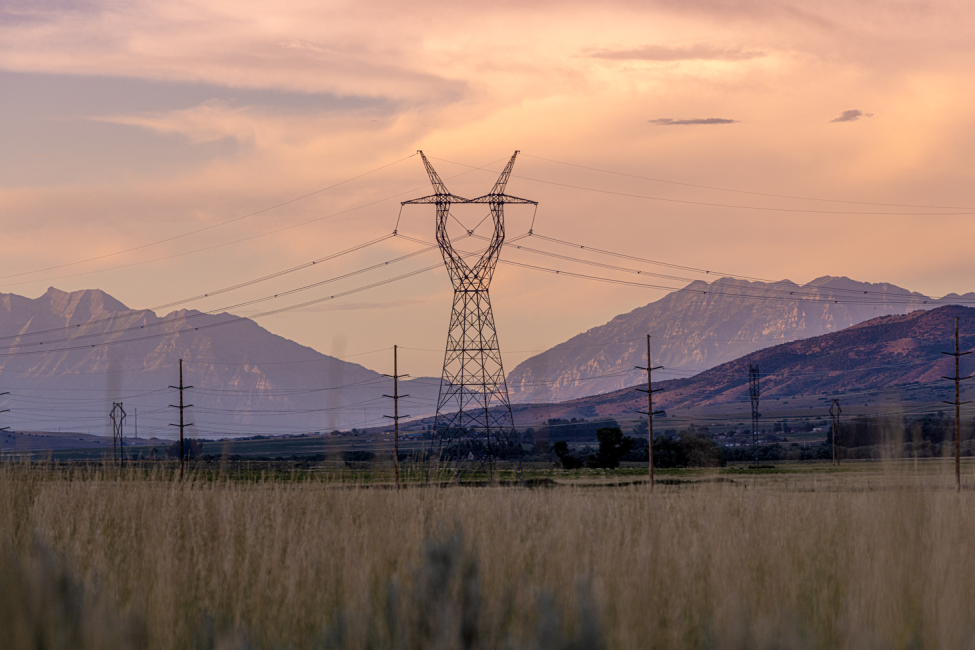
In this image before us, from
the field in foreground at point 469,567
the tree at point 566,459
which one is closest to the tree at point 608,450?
the tree at point 566,459

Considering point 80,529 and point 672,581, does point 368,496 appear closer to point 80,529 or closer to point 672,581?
point 80,529

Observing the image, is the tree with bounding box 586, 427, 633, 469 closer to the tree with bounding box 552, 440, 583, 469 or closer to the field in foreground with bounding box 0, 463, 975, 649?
the tree with bounding box 552, 440, 583, 469

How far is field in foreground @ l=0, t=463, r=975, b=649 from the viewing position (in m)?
7.10

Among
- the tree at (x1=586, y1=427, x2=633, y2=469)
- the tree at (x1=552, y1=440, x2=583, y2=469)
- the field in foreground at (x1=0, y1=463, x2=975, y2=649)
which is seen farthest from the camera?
the tree at (x1=586, y1=427, x2=633, y2=469)

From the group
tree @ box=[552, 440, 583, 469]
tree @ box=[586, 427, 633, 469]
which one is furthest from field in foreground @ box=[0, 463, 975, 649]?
tree @ box=[586, 427, 633, 469]

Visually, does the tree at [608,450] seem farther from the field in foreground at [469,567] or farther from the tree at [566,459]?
the field in foreground at [469,567]

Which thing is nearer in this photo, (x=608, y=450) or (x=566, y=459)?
(x=566, y=459)

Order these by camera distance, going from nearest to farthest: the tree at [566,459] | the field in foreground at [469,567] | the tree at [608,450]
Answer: the field in foreground at [469,567]
the tree at [566,459]
the tree at [608,450]

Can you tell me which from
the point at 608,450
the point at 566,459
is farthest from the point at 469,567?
the point at 608,450

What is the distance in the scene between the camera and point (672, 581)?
993 centimetres

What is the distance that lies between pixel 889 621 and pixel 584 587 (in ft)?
12.3

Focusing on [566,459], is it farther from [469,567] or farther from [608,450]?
[469,567]

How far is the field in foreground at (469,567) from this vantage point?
7102 mm

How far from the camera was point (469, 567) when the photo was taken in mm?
7625
